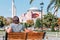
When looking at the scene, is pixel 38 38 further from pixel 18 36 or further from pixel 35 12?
pixel 35 12

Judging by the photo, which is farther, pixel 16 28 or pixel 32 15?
pixel 32 15

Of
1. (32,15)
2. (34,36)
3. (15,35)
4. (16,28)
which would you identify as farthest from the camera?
(32,15)

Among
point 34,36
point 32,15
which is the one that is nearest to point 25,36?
point 34,36

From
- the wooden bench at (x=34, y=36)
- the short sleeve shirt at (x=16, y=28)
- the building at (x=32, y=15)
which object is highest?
the building at (x=32, y=15)

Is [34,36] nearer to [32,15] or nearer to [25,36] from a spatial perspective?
[25,36]

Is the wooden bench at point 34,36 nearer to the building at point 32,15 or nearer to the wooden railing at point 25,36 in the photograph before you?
the wooden railing at point 25,36

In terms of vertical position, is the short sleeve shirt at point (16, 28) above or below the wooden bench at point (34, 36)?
above

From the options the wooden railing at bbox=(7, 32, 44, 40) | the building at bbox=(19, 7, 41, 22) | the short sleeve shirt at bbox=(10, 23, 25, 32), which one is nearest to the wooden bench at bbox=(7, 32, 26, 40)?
the wooden railing at bbox=(7, 32, 44, 40)

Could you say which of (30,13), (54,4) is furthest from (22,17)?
(54,4)

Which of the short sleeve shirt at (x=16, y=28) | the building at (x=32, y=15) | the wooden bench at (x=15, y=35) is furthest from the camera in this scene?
the building at (x=32, y=15)

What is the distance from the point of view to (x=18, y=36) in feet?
21.4

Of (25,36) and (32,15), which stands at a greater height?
(32,15)

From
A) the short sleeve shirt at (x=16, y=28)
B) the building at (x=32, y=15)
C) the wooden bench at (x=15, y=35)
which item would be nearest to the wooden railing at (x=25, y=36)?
the wooden bench at (x=15, y=35)

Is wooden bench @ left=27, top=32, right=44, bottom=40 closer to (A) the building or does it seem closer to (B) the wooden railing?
(B) the wooden railing
